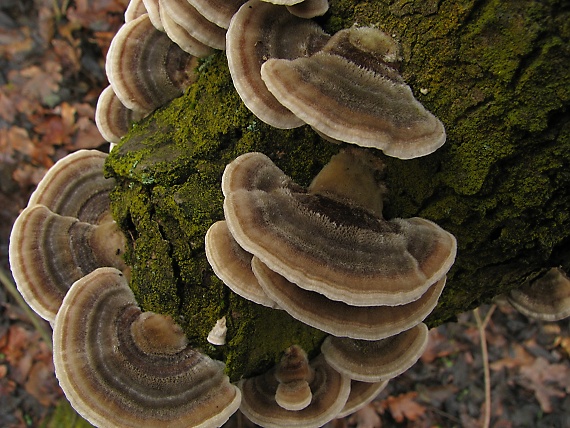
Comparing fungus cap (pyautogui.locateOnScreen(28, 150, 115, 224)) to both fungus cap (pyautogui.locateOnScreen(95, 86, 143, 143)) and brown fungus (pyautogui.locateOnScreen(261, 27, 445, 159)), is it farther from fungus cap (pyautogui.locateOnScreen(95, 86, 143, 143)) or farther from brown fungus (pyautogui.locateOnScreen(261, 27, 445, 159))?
brown fungus (pyautogui.locateOnScreen(261, 27, 445, 159))

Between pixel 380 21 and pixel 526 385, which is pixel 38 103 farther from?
pixel 526 385

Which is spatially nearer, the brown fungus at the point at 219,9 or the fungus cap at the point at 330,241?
the fungus cap at the point at 330,241

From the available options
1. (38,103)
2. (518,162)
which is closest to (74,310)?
(518,162)

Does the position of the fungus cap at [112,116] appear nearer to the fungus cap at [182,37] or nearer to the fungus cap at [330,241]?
the fungus cap at [182,37]

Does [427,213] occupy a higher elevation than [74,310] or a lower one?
higher

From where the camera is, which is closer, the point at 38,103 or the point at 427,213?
the point at 427,213

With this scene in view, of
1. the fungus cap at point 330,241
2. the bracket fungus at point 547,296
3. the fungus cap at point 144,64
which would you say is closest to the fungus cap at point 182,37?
the fungus cap at point 144,64

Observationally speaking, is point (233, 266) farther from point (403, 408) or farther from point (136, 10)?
point (403, 408)

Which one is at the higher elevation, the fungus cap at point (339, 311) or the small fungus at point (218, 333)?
the fungus cap at point (339, 311)
